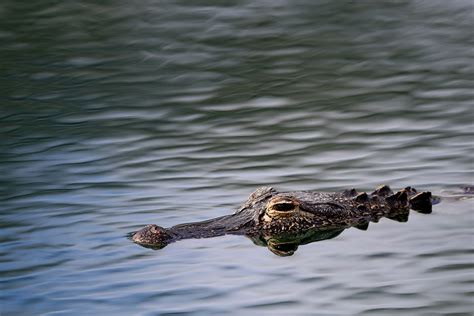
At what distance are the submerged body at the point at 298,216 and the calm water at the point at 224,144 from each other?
5.8 inches

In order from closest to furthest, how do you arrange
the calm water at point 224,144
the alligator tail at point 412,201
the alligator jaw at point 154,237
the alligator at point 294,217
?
the calm water at point 224,144, the alligator jaw at point 154,237, the alligator at point 294,217, the alligator tail at point 412,201

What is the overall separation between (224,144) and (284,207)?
3983mm

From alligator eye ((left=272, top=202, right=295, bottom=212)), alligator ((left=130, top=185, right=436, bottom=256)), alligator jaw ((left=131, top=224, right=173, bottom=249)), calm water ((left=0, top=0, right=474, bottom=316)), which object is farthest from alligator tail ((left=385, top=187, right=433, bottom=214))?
alligator jaw ((left=131, top=224, right=173, bottom=249))

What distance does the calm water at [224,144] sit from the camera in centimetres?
866

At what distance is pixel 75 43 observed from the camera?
19062mm

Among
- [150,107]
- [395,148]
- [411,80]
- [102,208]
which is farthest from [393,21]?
[102,208]

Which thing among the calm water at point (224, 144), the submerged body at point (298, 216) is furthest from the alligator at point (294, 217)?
the calm water at point (224, 144)

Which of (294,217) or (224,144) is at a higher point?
(224,144)

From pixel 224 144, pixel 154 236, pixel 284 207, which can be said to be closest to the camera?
pixel 154 236

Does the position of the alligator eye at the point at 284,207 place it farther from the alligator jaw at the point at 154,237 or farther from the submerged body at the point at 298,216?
the alligator jaw at the point at 154,237

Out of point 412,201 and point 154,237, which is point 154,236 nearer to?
point 154,237

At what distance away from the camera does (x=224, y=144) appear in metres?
13.7

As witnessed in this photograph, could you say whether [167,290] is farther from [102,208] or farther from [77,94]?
[77,94]

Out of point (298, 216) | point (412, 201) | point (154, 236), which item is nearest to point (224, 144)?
point (412, 201)
